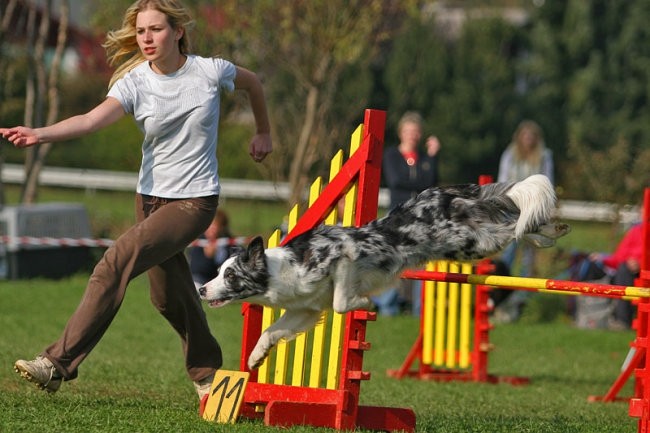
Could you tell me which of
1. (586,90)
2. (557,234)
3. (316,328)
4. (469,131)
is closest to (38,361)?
(316,328)

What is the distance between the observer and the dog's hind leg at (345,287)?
5.57 metres

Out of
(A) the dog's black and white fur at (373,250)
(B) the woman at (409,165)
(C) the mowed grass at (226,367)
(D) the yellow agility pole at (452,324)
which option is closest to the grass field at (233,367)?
(C) the mowed grass at (226,367)

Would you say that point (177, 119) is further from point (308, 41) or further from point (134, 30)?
point (308, 41)

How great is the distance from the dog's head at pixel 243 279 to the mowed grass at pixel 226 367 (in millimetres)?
617

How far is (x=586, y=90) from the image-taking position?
37.3 meters

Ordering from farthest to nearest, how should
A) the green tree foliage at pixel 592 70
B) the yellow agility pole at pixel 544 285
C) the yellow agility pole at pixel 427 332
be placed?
the green tree foliage at pixel 592 70 → the yellow agility pole at pixel 427 332 → the yellow agility pole at pixel 544 285

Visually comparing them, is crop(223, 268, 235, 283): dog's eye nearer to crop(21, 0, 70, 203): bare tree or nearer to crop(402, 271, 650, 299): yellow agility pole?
crop(402, 271, 650, 299): yellow agility pole

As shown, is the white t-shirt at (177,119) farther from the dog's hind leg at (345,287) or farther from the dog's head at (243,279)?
the dog's hind leg at (345,287)

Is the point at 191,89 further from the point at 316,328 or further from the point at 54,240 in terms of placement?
the point at 54,240

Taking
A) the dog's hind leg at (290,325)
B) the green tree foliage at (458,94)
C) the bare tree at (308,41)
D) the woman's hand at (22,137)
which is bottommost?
the dog's hind leg at (290,325)

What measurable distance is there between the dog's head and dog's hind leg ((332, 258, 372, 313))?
12.7 inches

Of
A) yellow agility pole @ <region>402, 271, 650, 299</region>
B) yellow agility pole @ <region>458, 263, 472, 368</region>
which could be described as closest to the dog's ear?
yellow agility pole @ <region>402, 271, 650, 299</region>

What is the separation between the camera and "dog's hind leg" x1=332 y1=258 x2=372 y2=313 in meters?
5.57

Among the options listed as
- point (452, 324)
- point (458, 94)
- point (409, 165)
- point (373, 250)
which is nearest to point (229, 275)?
point (373, 250)
